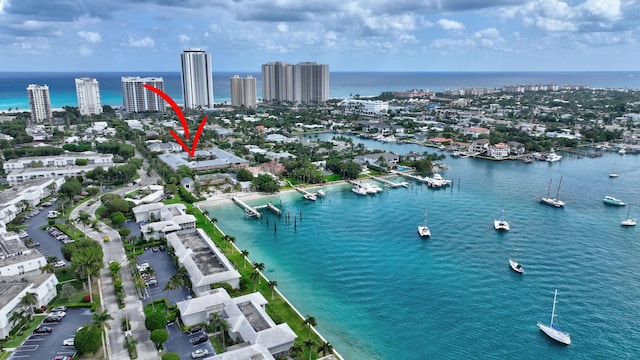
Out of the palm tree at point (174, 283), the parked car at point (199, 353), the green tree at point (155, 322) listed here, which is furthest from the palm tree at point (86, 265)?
the parked car at point (199, 353)

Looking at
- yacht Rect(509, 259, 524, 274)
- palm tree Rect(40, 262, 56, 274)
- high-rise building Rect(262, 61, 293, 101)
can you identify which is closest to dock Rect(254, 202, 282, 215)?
palm tree Rect(40, 262, 56, 274)

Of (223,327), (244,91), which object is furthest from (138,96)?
(223,327)

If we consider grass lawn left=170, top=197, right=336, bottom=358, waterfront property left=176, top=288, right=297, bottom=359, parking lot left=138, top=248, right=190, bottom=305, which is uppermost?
waterfront property left=176, top=288, right=297, bottom=359

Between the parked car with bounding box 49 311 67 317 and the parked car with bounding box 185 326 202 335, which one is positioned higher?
the parked car with bounding box 49 311 67 317

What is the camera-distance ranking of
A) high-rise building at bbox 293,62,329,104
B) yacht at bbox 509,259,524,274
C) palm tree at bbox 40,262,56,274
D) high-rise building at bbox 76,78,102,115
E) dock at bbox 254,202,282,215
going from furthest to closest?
high-rise building at bbox 293,62,329,104, high-rise building at bbox 76,78,102,115, dock at bbox 254,202,282,215, yacht at bbox 509,259,524,274, palm tree at bbox 40,262,56,274

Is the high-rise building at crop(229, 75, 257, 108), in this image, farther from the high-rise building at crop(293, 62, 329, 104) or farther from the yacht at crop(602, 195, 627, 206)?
the yacht at crop(602, 195, 627, 206)

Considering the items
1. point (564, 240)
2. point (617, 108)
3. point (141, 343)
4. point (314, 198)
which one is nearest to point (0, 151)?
point (314, 198)
